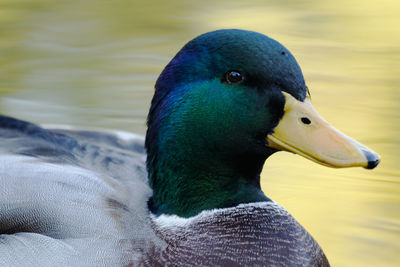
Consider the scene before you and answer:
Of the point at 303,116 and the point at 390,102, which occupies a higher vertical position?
the point at 303,116

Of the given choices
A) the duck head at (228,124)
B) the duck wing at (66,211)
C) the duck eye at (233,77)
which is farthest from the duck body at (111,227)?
the duck eye at (233,77)

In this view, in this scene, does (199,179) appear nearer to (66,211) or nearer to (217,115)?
(217,115)

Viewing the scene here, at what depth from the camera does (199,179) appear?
3268mm

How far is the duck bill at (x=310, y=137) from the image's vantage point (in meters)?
3.02

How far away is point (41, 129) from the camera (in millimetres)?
3746

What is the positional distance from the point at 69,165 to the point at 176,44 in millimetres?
3507

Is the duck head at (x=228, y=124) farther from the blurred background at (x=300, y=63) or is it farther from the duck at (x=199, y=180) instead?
the blurred background at (x=300, y=63)

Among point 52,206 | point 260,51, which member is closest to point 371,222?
point 260,51

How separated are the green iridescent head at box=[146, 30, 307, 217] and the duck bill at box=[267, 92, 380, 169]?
0.04 metres

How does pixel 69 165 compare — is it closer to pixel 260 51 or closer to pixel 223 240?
pixel 223 240

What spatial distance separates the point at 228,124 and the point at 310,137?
0.35 meters

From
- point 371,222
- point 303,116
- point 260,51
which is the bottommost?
point 371,222

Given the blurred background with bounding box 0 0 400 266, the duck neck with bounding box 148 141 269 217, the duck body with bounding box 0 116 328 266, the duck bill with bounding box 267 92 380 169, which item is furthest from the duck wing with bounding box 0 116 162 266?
the blurred background with bounding box 0 0 400 266

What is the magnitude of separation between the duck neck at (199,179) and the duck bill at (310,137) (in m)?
0.21
